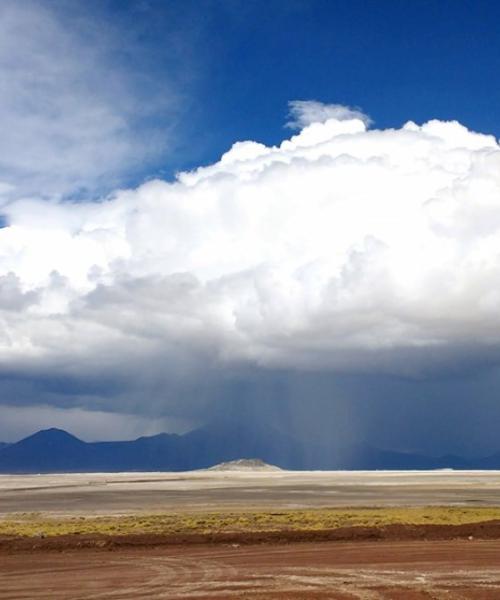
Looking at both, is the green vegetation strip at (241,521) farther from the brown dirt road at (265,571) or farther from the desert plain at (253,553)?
the brown dirt road at (265,571)

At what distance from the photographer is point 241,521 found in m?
57.8

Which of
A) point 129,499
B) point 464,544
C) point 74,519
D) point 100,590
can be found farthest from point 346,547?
point 129,499

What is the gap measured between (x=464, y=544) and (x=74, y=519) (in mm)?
35498

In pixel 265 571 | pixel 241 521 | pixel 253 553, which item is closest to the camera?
pixel 265 571

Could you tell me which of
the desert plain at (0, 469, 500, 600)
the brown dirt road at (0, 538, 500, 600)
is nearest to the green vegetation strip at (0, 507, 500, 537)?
the desert plain at (0, 469, 500, 600)

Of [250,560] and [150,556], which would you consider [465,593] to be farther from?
[150,556]

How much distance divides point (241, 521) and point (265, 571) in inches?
935

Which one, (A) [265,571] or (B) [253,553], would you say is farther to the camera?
(B) [253,553]

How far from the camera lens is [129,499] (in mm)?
95188

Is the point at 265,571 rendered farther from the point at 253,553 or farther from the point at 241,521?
the point at 241,521

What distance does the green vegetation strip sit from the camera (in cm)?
5312

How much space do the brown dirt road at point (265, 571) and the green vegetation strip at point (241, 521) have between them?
8902 millimetres

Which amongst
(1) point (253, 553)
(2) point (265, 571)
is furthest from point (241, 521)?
(2) point (265, 571)

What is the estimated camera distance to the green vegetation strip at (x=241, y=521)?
53125mm
